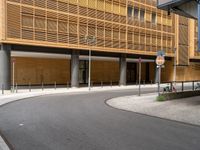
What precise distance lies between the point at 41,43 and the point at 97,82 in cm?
2007

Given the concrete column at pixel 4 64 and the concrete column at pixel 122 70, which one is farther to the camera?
the concrete column at pixel 122 70

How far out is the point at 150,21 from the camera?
53.0m

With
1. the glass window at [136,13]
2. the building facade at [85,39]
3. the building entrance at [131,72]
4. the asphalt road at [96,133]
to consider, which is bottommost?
the asphalt road at [96,133]

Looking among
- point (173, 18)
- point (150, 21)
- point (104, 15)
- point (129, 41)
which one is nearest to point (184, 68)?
point (173, 18)

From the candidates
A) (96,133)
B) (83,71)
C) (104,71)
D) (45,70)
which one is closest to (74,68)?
→ (45,70)

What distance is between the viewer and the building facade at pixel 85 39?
35688mm

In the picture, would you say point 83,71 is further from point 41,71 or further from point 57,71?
point 41,71

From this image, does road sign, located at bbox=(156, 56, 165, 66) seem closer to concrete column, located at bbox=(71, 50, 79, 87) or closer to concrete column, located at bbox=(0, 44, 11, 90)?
concrete column, located at bbox=(0, 44, 11, 90)

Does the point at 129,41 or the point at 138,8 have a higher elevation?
the point at 138,8

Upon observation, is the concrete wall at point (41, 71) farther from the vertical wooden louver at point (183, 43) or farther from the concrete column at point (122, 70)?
the vertical wooden louver at point (183, 43)

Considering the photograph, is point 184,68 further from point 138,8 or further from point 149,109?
point 149,109

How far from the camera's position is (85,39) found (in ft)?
138

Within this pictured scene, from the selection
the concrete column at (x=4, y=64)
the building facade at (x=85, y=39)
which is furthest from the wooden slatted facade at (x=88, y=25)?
the concrete column at (x=4, y=64)

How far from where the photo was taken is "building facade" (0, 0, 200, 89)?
3569 cm
